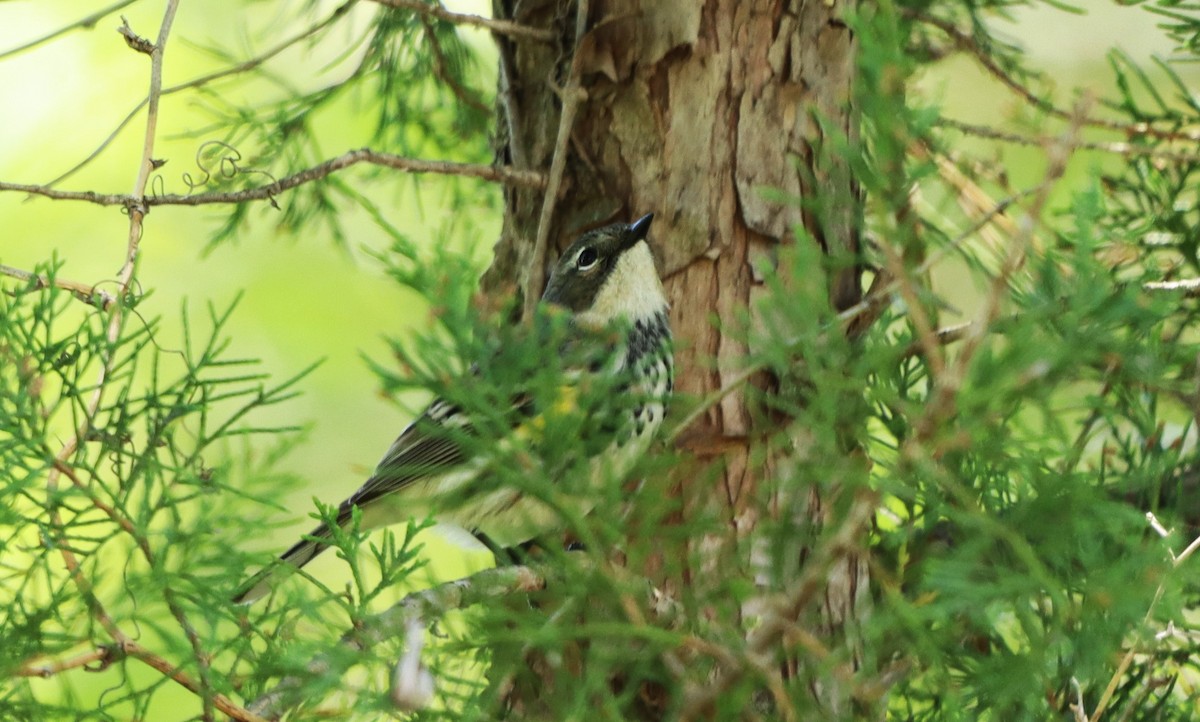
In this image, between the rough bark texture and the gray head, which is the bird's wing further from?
the rough bark texture

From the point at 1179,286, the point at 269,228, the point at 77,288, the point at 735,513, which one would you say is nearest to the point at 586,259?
the point at 735,513

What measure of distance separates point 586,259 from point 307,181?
72 cm

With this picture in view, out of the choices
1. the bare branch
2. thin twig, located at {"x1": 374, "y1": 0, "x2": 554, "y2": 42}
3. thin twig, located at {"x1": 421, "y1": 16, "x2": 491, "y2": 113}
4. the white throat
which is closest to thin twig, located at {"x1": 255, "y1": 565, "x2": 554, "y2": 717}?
the white throat

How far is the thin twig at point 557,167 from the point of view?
9.91 feet

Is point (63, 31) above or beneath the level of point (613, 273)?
above

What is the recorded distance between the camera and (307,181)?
113 inches

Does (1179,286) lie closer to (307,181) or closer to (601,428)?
(601,428)

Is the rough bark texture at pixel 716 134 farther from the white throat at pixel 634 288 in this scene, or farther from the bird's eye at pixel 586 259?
the bird's eye at pixel 586 259

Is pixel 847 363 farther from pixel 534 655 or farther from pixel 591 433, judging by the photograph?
pixel 534 655

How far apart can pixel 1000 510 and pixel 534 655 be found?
1.21m

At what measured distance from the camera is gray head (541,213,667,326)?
10.1 ft

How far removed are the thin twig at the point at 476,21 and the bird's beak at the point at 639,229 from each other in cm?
56

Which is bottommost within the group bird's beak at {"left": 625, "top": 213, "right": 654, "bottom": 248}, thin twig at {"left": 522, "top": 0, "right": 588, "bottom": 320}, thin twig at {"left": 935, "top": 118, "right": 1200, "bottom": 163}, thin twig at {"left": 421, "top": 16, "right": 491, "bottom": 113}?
thin twig at {"left": 935, "top": 118, "right": 1200, "bottom": 163}

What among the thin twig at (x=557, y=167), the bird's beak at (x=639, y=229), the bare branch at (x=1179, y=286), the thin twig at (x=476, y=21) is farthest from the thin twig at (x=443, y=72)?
the bare branch at (x=1179, y=286)
